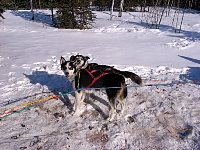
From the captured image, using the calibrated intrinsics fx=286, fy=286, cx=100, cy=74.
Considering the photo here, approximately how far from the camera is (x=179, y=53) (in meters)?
10.6

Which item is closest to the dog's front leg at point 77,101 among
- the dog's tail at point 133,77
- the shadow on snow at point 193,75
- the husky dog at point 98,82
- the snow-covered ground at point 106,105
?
the husky dog at point 98,82

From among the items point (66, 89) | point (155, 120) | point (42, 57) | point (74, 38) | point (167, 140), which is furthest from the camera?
point (74, 38)

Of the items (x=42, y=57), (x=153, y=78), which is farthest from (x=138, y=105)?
(x=42, y=57)

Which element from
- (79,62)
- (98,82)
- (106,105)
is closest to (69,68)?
(79,62)

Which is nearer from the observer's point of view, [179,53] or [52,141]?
[52,141]

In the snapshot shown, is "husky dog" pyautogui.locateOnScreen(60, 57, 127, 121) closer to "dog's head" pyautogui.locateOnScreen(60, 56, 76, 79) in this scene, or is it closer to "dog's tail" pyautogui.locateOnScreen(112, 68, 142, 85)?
"dog's head" pyautogui.locateOnScreen(60, 56, 76, 79)

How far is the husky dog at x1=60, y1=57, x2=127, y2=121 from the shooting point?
17.0 ft

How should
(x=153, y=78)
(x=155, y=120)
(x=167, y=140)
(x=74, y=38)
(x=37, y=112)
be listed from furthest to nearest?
(x=74, y=38), (x=153, y=78), (x=37, y=112), (x=155, y=120), (x=167, y=140)

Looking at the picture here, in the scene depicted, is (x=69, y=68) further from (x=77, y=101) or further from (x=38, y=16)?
(x=38, y=16)

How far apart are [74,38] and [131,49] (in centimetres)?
385

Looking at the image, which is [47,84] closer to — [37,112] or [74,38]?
[37,112]

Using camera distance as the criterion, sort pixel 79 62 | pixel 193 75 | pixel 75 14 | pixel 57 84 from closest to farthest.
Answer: pixel 79 62 < pixel 57 84 < pixel 193 75 < pixel 75 14

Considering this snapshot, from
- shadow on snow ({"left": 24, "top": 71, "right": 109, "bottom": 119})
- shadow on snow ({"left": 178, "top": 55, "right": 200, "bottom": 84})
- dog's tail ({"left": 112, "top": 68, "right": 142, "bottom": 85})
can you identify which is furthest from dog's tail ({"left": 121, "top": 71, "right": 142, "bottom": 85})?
shadow on snow ({"left": 178, "top": 55, "right": 200, "bottom": 84})

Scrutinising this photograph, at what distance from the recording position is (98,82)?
5473 millimetres
